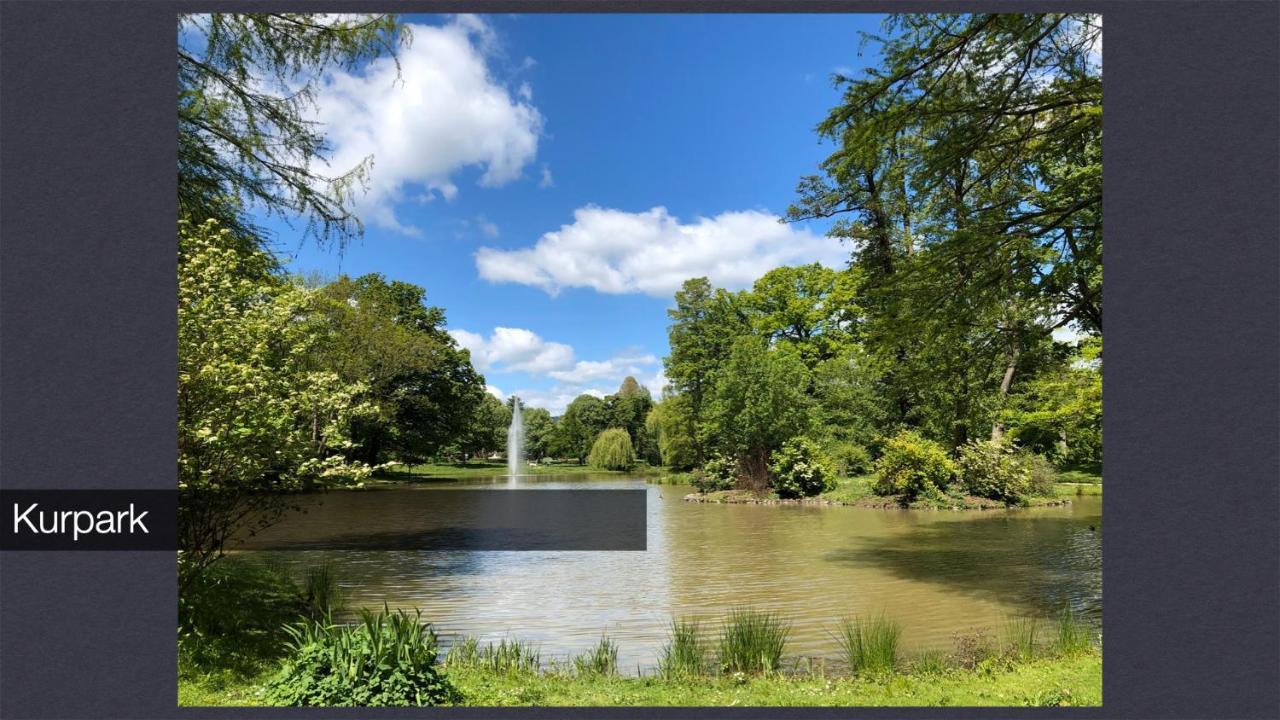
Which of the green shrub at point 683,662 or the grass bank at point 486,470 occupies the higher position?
the green shrub at point 683,662

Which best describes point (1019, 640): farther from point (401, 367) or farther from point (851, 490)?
point (401, 367)

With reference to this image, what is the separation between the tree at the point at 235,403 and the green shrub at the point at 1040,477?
16.2 metres

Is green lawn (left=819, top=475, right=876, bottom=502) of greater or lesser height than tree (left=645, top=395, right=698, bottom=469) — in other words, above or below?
below

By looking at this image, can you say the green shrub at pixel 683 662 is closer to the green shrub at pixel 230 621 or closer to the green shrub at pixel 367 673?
the green shrub at pixel 367 673

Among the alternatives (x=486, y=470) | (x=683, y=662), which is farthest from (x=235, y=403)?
(x=486, y=470)

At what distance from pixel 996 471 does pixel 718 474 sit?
769 cm

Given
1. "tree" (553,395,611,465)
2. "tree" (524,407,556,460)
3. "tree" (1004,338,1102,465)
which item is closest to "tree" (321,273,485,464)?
"tree" (1004,338,1102,465)

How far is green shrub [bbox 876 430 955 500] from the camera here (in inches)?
639

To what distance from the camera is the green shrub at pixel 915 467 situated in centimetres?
1623

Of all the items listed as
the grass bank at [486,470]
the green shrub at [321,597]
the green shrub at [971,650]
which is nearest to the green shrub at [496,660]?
the green shrub at [321,597]

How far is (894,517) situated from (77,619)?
14.2 m

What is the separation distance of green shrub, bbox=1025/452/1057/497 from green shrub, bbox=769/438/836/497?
15.3 ft

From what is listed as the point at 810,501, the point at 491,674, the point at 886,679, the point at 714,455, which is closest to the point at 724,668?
the point at 886,679

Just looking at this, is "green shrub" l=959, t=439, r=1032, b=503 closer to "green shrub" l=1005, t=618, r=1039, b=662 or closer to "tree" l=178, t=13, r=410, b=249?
"green shrub" l=1005, t=618, r=1039, b=662
